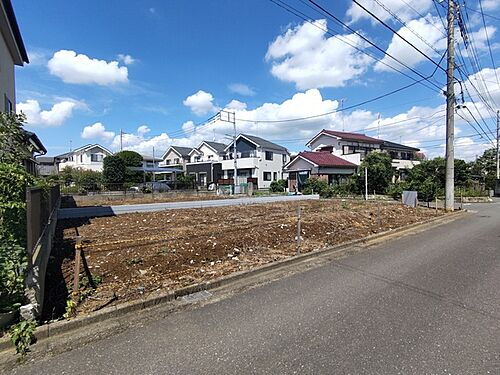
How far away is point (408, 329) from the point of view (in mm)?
3312

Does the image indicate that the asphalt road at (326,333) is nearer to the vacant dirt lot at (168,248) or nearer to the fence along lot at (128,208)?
the vacant dirt lot at (168,248)

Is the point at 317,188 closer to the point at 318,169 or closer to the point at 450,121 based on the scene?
the point at 318,169

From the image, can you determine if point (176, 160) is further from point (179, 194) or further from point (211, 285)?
point (211, 285)

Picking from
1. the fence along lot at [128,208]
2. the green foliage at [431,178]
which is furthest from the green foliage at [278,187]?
the green foliage at [431,178]

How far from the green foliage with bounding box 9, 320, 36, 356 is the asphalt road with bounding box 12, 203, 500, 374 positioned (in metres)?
0.35

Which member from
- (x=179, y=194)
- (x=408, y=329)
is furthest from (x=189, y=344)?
(x=179, y=194)

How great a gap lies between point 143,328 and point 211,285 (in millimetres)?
1430

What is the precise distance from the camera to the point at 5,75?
1132cm

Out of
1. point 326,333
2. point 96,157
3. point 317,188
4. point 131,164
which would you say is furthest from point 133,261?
point 96,157

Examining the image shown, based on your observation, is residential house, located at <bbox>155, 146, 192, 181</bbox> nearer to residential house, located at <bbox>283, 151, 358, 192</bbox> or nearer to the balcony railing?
the balcony railing

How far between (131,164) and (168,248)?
3690 centimetres

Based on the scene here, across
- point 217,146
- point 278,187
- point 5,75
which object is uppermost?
point 217,146

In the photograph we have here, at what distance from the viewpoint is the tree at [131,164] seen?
33875mm

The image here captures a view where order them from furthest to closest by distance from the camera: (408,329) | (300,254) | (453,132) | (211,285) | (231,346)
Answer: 1. (453,132)
2. (300,254)
3. (211,285)
4. (408,329)
5. (231,346)
